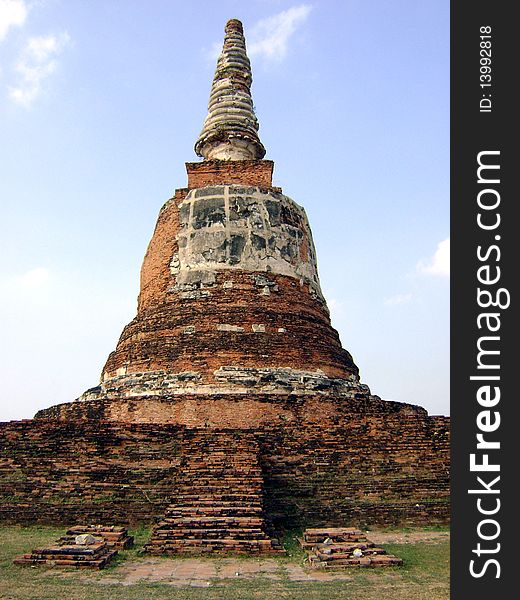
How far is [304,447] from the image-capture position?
9156 millimetres

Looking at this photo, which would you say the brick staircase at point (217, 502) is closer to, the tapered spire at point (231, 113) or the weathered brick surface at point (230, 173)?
the weathered brick surface at point (230, 173)

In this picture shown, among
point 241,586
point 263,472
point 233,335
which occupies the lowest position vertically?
point 241,586

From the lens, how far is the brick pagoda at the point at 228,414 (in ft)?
27.4

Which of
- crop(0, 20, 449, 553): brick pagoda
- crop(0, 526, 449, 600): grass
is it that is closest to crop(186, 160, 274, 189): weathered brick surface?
crop(0, 20, 449, 553): brick pagoda

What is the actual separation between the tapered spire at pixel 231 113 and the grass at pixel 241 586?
12.0 m

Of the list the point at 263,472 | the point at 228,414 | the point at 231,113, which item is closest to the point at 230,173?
the point at 231,113

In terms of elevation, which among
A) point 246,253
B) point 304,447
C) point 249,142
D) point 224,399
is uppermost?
point 249,142

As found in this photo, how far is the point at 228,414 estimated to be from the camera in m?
10.7

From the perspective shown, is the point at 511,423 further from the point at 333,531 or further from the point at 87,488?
the point at 87,488

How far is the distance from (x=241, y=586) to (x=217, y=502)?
2.28 meters

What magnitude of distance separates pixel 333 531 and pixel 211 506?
4.98 feet

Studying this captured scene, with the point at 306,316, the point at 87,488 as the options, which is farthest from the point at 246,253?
the point at 87,488

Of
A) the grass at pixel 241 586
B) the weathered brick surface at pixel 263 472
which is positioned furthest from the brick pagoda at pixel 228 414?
the grass at pixel 241 586

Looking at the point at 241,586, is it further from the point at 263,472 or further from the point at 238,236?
the point at 238,236
